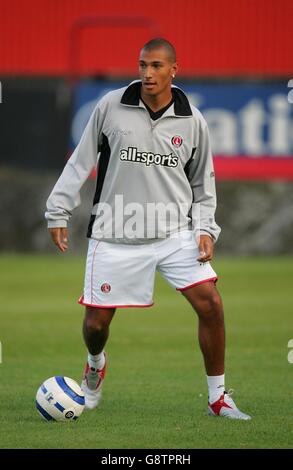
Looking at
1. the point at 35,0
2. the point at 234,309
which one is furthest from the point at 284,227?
the point at 35,0

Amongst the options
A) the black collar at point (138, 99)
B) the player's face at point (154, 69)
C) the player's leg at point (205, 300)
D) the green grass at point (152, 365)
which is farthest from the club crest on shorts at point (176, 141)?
the green grass at point (152, 365)

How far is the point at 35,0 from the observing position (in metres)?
29.6

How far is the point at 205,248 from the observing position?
29.1ft

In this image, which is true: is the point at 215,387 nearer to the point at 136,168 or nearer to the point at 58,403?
the point at 58,403

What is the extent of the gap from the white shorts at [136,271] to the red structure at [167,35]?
2035cm

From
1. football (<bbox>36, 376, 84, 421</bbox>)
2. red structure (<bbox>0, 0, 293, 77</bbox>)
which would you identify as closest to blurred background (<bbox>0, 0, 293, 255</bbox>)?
red structure (<bbox>0, 0, 293, 77</bbox>)

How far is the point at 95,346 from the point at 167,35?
20.8 m

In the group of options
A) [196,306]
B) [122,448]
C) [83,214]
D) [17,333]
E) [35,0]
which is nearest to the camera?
[122,448]

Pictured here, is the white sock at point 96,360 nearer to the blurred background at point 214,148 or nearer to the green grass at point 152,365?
the green grass at point 152,365

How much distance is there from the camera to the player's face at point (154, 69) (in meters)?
8.73

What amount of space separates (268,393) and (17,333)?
4530mm

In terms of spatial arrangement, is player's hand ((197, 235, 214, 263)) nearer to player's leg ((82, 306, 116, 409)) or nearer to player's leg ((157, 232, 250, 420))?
player's leg ((157, 232, 250, 420))

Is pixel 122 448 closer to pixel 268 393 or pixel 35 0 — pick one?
pixel 268 393

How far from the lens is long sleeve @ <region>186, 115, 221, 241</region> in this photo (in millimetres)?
8977
